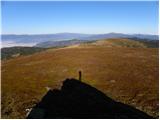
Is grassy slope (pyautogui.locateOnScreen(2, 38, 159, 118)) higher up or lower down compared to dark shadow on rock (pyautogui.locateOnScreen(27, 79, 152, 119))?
lower down

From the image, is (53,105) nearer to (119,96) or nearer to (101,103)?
(101,103)

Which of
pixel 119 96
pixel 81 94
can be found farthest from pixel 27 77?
pixel 81 94

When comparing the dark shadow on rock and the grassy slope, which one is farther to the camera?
the grassy slope

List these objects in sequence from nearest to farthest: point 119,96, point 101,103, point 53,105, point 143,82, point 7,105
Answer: point 53,105 → point 101,103 → point 7,105 → point 119,96 → point 143,82

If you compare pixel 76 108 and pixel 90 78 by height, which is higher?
pixel 76 108

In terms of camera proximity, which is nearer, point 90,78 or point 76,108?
point 76,108

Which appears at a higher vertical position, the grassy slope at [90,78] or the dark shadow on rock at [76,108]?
the dark shadow on rock at [76,108]

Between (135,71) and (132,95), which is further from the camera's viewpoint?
(135,71)

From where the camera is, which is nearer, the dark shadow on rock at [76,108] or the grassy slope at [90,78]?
the dark shadow on rock at [76,108]
